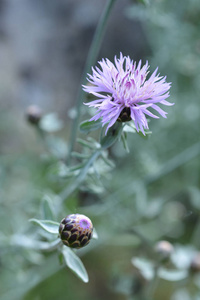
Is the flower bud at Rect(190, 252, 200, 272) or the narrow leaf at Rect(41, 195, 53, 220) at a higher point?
the narrow leaf at Rect(41, 195, 53, 220)

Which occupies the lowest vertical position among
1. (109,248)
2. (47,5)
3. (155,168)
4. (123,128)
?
(109,248)

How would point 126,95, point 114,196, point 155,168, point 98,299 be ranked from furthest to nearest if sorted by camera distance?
point 98,299 < point 155,168 < point 114,196 < point 126,95

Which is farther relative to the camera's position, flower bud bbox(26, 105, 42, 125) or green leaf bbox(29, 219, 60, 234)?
flower bud bbox(26, 105, 42, 125)

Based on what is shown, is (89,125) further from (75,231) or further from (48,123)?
(48,123)

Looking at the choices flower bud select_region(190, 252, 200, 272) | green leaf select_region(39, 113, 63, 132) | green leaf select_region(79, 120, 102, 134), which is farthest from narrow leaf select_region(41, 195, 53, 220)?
flower bud select_region(190, 252, 200, 272)

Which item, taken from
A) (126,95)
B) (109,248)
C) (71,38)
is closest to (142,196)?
(109,248)

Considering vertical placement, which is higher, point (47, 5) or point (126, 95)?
point (47, 5)

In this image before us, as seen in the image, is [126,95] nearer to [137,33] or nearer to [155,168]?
[155,168]

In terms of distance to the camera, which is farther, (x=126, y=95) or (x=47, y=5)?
(x=47, y=5)

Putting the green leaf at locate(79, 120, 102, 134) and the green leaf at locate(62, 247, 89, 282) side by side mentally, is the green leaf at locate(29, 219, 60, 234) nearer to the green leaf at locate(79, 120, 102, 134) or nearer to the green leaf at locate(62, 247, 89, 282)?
the green leaf at locate(62, 247, 89, 282)
